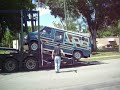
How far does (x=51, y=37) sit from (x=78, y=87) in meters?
9.85

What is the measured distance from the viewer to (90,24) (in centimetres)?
4703

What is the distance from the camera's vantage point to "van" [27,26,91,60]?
22.2 metres

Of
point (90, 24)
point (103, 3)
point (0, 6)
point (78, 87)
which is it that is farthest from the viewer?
point (90, 24)

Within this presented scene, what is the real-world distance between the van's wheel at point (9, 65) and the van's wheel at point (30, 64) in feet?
2.22

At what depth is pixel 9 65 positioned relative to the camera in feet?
66.1

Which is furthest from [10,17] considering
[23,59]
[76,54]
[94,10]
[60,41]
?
[94,10]

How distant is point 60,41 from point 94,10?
2421 centimetres

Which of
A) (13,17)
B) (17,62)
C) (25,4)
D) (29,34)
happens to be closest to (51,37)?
(29,34)

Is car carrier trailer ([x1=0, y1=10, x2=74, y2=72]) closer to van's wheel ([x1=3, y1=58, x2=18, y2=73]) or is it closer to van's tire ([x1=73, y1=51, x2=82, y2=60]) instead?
van's wheel ([x1=3, y1=58, x2=18, y2=73])

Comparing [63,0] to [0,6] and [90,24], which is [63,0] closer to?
[90,24]

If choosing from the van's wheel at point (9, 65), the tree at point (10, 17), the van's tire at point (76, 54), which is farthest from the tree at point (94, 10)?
the van's wheel at point (9, 65)

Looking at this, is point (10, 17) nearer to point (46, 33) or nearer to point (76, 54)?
point (46, 33)

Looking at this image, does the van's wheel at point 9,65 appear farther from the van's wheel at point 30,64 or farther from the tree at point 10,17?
the tree at point 10,17

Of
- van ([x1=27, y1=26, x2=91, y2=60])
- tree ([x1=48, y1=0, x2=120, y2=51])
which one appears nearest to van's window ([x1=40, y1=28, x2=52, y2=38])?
van ([x1=27, y1=26, x2=91, y2=60])
